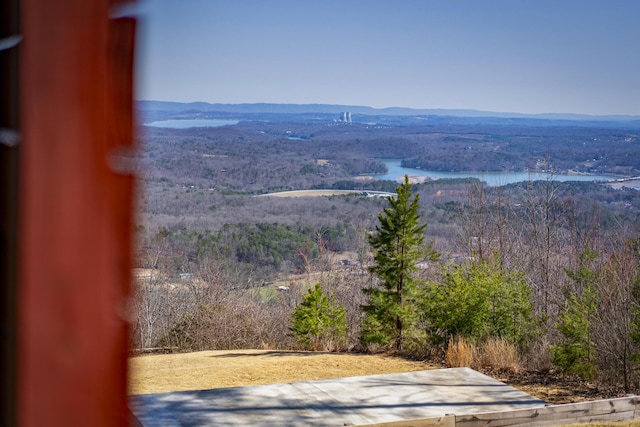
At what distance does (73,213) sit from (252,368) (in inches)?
379

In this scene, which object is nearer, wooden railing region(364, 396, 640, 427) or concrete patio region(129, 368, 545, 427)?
wooden railing region(364, 396, 640, 427)

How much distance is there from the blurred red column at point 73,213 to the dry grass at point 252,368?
26.3 ft

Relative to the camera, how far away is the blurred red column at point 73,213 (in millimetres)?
575

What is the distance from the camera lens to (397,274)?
12180 mm

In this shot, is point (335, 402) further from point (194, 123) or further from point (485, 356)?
point (194, 123)

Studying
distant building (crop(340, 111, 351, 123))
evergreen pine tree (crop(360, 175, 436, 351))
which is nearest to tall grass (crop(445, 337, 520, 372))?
evergreen pine tree (crop(360, 175, 436, 351))

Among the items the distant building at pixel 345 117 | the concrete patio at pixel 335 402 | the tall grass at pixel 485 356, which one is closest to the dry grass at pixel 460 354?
the tall grass at pixel 485 356

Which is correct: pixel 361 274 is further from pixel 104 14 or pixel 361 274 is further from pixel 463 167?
pixel 463 167

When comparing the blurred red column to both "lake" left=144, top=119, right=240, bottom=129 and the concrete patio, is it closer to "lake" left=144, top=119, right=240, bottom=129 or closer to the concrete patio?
the concrete patio

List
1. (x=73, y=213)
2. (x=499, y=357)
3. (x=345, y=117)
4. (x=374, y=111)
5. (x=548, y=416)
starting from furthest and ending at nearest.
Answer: (x=374, y=111) < (x=345, y=117) < (x=499, y=357) < (x=548, y=416) < (x=73, y=213)

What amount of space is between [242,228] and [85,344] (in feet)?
137

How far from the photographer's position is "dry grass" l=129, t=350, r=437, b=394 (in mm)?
8953

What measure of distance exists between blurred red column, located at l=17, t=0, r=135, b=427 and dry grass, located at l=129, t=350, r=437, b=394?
803 cm

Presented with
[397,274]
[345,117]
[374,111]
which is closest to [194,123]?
[397,274]
